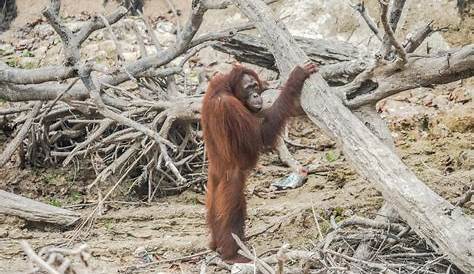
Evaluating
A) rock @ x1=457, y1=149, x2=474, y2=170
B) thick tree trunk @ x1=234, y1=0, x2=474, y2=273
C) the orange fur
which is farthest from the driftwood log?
thick tree trunk @ x1=234, y1=0, x2=474, y2=273

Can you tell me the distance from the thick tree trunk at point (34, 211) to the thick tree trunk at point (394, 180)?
2.89 meters

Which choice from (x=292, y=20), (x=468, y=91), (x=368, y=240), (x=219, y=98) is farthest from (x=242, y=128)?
(x=292, y=20)

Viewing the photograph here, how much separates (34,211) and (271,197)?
229 centimetres

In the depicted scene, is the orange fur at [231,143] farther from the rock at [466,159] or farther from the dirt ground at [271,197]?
the rock at [466,159]

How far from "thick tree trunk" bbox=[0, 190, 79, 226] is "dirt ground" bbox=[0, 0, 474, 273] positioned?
0.28 ft

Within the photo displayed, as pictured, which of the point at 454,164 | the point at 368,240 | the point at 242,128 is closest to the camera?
the point at 368,240

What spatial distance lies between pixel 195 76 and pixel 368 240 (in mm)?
5147

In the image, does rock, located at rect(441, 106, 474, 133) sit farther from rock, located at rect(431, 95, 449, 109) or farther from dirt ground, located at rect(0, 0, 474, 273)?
rock, located at rect(431, 95, 449, 109)

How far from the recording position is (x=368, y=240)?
612 cm

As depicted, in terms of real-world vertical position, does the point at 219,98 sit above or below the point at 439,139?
above

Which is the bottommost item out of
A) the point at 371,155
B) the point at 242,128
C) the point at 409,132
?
the point at 409,132

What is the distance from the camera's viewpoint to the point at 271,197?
833cm

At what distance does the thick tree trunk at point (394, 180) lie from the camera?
4.62 m

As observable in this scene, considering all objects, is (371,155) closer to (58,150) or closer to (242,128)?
(242,128)
